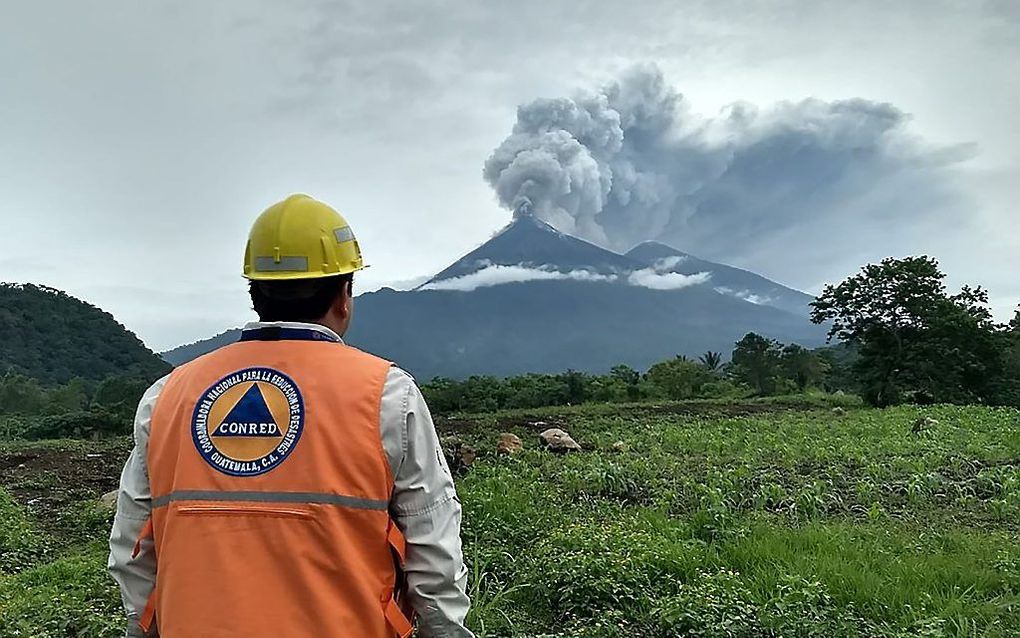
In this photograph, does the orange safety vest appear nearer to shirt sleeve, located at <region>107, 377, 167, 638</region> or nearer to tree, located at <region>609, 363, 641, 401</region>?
shirt sleeve, located at <region>107, 377, 167, 638</region>

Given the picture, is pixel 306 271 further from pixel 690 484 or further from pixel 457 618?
pixel 690 484

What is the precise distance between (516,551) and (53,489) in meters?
6.38

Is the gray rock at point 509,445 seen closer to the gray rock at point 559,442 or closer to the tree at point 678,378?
the gray rock at point 559,442

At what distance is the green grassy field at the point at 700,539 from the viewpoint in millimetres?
4176

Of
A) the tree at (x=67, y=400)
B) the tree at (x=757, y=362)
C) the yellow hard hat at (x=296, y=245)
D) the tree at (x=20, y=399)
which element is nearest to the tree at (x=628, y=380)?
the tree at (x=757, y=362)

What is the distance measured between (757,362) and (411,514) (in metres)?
27.6

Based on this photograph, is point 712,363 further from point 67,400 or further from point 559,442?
point 67,400

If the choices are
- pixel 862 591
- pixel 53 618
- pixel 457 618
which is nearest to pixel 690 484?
pixel 862 591

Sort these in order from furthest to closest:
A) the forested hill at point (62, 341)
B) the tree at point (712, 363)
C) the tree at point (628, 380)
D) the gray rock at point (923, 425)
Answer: the forested hill at point (62, 341)
the tree at point (712, 363)
the tree at point (628, 380)
the gray rock at point (923, 425)

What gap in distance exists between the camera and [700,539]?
5.80 m

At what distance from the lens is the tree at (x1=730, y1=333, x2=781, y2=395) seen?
2695cm

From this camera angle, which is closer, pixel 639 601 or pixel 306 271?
pixel 306 271

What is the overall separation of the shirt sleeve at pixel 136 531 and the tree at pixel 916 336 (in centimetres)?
2374

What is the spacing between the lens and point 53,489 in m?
9.39
